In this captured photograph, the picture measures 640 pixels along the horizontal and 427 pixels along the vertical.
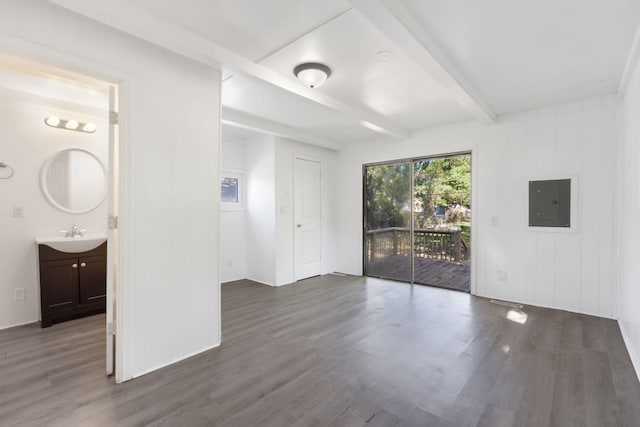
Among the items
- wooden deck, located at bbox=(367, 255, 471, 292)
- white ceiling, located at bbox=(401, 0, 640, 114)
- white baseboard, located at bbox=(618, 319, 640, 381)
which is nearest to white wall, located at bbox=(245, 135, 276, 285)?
wooden deck, located at bbox=(367, 255, 471, 292)

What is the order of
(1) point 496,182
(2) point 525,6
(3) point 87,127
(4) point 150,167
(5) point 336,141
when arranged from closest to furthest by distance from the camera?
(2) point 525,6 < (4) point 150,167 < (3) point 87,127 < (1) point 496,182 < (5) point 336,141

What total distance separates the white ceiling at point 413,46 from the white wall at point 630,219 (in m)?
0.46

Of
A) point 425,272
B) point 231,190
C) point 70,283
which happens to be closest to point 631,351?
point 425,272

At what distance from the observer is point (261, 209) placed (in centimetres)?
507

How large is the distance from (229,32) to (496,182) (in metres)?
3.73

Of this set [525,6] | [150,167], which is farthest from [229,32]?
[525,6]

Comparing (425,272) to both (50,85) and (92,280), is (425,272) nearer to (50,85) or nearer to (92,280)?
(92,280)

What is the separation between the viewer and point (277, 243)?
4867mm

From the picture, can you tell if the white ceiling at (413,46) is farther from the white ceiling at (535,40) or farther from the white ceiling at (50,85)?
the white ceiling at (50,85)

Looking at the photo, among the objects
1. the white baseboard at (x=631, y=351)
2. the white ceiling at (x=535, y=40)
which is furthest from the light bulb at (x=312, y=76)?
the white baseboard at (x=631, y=351)

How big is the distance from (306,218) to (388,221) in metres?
1.48

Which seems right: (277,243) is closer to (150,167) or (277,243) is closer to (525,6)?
(150,167)

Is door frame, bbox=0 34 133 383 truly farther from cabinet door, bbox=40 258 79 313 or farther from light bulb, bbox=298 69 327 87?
cabinet door, bbox=40 258 79 313

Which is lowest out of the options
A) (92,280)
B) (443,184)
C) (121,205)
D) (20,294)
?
(20,294)
